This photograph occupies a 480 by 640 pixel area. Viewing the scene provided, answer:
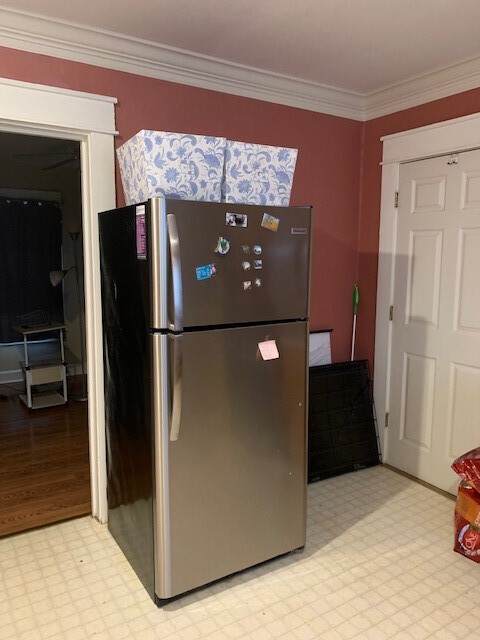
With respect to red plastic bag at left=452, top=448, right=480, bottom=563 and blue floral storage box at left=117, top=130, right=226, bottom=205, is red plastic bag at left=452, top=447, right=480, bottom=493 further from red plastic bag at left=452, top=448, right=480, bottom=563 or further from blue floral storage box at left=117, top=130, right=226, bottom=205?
blue floral storage box at left=117, top=130, right=226, bottom=205

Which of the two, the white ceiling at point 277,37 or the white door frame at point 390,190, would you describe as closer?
the white ceiling at point 277,37

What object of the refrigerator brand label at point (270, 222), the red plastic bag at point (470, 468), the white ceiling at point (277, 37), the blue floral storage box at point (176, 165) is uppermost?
the white ceiling at point (277, 37)

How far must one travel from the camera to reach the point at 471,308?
2.73m

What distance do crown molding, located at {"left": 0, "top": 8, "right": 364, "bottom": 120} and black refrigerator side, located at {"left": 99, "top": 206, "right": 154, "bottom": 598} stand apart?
0.77m

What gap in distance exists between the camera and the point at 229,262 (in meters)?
1.93

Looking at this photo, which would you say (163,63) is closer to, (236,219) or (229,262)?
(236,219)

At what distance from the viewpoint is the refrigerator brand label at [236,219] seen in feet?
6.24

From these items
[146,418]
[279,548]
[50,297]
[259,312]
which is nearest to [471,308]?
[259,312]

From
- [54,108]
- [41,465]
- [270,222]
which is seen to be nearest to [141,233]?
[270,222]

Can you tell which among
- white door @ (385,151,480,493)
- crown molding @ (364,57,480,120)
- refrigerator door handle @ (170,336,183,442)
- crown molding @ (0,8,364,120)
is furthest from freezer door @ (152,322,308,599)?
crown molding @ (364,57,480,120)

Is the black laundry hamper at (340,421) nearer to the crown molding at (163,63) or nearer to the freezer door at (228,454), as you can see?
the freezer door at (228,454)

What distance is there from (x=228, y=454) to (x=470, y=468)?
3.85 ft

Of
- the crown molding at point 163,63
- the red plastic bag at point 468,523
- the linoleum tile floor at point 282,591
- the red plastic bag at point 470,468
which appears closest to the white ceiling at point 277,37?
the crown molding at point 163,63

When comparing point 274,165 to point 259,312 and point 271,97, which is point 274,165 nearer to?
point 259,312
